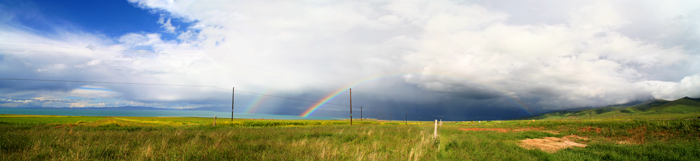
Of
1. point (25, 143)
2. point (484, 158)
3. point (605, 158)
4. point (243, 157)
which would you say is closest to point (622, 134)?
point (605, 158)

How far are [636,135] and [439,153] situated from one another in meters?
16.4

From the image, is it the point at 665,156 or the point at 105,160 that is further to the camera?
the point at 665,156

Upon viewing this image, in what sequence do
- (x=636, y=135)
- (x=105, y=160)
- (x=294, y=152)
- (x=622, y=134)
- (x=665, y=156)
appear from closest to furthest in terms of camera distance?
(x=105, y=160)
(x=294, y=152)
(x=665, y=156)
(x=636, y=135)
(x=622, y=134)

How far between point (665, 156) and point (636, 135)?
1063 centimetres

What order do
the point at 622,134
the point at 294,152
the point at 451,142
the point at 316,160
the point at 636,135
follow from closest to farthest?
1. the point at 316,160
2. the point at 294,152
3. the point at 451,142
4. the point at 636,135
5. the point at 622,134

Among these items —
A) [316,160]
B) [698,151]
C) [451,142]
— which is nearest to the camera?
[316,160]

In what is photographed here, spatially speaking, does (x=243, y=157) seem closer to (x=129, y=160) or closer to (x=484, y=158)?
(x=129, y=160)

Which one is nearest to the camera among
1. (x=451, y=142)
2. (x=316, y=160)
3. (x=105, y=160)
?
(x=105, y=160)

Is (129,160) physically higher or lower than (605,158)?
higher

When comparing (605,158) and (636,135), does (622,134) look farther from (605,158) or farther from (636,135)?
(605,158)

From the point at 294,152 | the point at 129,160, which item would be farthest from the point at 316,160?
the point at 129,160

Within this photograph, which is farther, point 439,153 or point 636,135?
point 636,135

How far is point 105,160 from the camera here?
592cm

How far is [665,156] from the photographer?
830 centimetres
